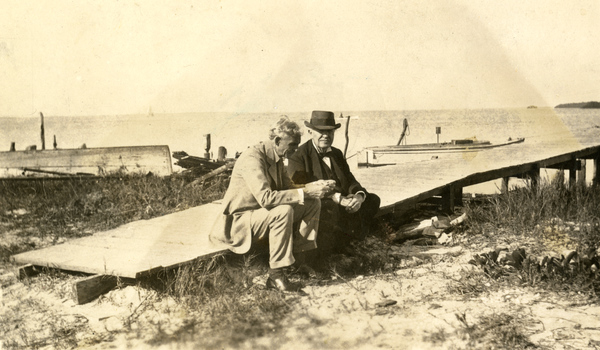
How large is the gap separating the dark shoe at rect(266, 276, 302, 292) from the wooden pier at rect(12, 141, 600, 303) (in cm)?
53

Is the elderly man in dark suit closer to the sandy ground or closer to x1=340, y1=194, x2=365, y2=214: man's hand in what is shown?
x1=340, y1=194, x2=365, y2=214: man's hand

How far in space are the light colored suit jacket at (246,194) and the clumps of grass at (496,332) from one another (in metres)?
1.69

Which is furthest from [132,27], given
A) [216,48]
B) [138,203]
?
[138,203]

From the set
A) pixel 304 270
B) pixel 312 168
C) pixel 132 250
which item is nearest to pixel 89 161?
pixel 132 250

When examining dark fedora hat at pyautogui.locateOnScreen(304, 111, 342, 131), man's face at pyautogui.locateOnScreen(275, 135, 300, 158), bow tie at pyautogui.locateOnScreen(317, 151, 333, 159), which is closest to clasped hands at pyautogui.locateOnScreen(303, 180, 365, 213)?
man's face at pyautogui.locateOnScreen(275, 135, 300, 158)

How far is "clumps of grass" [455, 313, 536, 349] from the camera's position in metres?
3.01

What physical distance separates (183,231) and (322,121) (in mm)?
1865

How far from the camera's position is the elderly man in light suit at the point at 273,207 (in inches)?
158

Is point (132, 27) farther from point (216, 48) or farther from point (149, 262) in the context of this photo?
point (149, 262)

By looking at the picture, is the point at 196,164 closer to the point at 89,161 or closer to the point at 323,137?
the point at 89,161

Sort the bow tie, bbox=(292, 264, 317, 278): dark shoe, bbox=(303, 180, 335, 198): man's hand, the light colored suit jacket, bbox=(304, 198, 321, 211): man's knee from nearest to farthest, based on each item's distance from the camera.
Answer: the light colored suit jacket < bbox=(303, 180, 335, 198): man's hand < bbox=(304, 198, 321, 211): man's knee < bbox=(292, 264, 317, 278): dark shoe < the bow tie

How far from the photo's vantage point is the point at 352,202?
4711 millimetres

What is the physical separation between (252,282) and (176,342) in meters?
1.03

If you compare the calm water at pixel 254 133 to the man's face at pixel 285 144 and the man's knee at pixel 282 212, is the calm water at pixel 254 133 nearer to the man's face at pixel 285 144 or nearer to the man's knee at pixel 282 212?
the man's face at pixel 285 144
